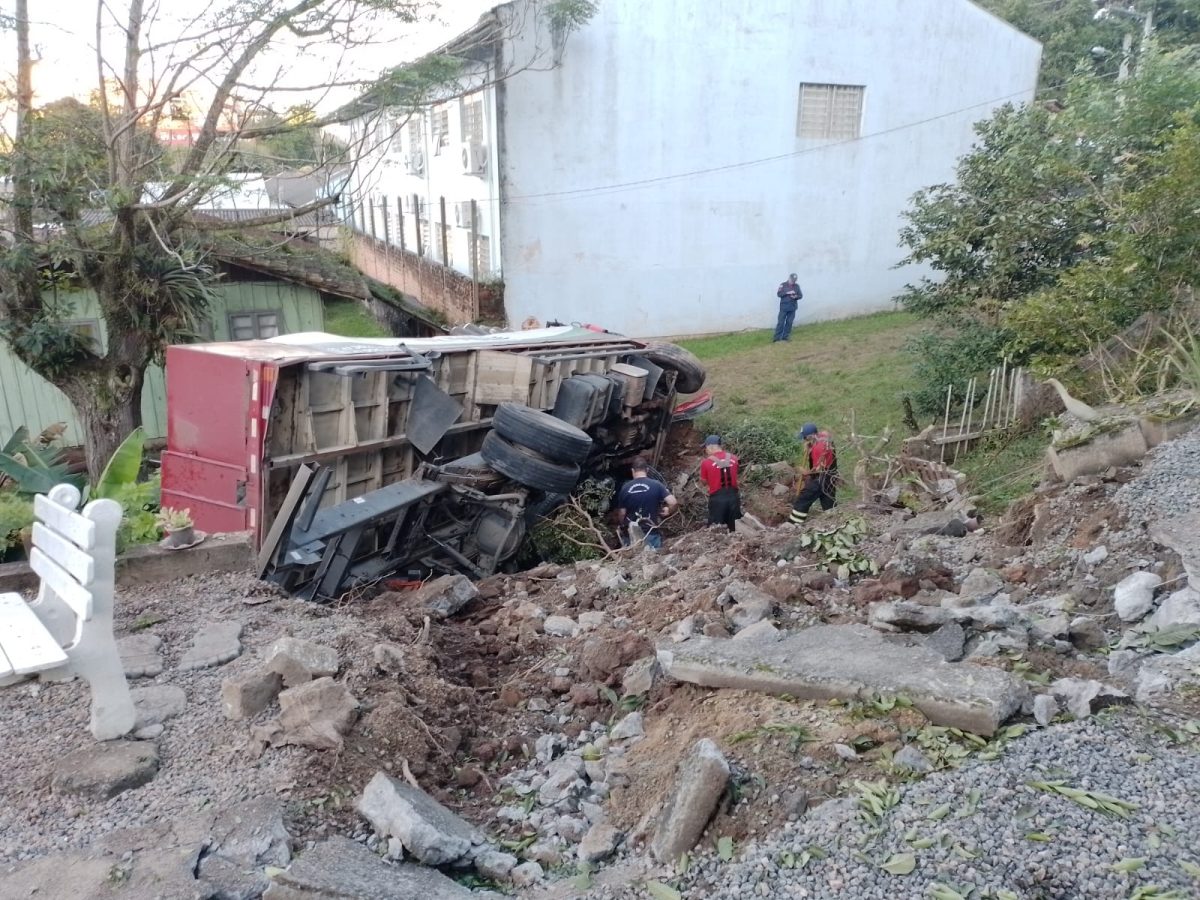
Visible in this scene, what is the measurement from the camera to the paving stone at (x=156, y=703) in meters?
3.74

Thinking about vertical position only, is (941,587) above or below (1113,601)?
below

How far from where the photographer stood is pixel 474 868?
3.10m

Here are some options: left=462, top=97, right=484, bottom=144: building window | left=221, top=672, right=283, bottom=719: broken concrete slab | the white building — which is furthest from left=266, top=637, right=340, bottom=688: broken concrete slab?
left=462, top=97, right=484, bottom=144: building window

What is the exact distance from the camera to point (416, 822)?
9.87ft

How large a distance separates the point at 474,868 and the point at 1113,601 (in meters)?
3.28

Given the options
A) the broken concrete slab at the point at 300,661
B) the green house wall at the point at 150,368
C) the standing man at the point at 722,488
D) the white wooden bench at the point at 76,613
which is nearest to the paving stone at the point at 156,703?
the white wooden bench at the point at 76,613

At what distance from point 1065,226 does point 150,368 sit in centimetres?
1247

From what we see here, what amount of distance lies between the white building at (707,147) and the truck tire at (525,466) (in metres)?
9.98

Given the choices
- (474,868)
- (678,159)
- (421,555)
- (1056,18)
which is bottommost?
(421,555)

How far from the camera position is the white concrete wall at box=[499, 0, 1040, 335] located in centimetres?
A: 1703

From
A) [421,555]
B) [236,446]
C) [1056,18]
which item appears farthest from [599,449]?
[1056,18]

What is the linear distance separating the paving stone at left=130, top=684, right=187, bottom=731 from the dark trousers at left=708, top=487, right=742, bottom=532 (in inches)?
231

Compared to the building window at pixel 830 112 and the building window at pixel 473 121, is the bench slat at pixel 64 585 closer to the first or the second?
the building window at pixel 473 121

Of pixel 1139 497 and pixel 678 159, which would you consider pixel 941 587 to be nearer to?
pixel 1139 497
